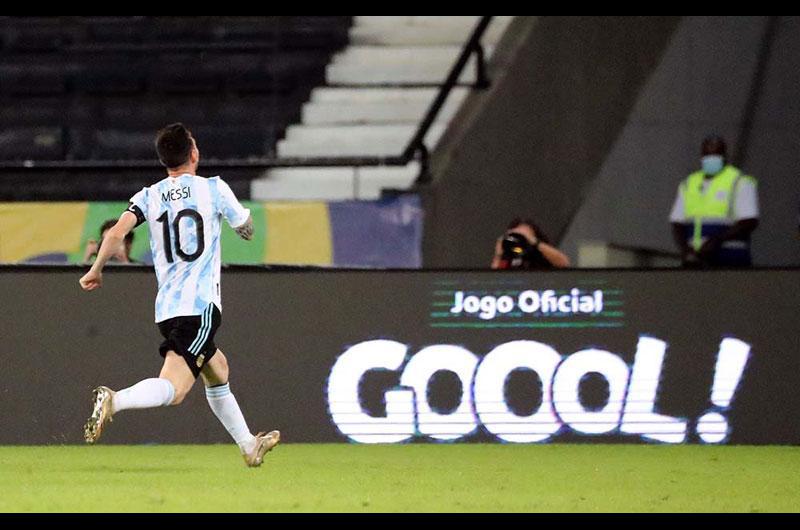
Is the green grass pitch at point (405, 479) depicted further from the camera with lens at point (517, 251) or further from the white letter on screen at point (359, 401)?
the camera with lens at point (517, 251)

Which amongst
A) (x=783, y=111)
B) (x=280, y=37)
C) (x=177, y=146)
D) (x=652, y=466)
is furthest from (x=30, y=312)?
(x=783, y=111)

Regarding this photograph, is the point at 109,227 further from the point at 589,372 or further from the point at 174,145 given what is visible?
the point at 174,145

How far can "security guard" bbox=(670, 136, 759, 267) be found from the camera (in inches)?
527

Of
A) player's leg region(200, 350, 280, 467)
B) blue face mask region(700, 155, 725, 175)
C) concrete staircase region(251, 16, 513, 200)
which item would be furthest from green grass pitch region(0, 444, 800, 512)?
concrete staircase region(251, 16, 513, 200)

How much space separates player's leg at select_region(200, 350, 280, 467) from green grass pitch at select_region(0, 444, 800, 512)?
0.13 metres

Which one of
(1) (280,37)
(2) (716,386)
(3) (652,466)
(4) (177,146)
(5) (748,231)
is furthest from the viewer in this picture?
(1) (280,37)

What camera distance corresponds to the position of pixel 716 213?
13.8 m

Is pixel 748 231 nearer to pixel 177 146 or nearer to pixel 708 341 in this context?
pixel 708 341

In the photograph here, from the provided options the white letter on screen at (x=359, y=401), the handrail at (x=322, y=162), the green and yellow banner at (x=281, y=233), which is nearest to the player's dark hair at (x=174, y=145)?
the white letter on screen at (x=359, y=401)

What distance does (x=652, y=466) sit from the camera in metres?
9.70

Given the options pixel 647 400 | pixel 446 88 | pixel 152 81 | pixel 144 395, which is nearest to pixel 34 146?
pixel 152 81

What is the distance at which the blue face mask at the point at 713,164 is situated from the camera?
13.8m
